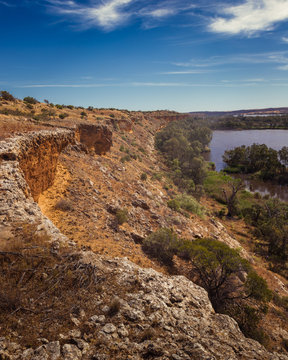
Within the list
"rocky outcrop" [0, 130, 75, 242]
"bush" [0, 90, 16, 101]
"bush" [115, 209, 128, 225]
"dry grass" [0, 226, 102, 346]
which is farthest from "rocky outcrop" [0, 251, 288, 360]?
"bush" [0, 90, 16, 101]

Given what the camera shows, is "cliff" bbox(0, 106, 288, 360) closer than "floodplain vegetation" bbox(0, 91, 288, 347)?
Yes

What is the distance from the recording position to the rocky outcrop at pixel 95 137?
64.5 feet

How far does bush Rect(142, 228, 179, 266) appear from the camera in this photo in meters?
10.4

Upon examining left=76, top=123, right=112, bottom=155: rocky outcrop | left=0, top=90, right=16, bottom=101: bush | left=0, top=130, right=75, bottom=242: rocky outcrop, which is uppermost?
left=0, top=90, right=16, bottom=101: bush

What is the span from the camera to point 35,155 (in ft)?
32.8

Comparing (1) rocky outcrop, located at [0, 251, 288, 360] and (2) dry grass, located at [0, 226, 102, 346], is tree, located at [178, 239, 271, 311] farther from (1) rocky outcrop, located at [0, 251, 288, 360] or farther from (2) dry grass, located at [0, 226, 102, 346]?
(2) dry grass, located at [0, 226, 102, 346]

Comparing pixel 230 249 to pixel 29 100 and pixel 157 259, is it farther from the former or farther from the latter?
pixel 29 100

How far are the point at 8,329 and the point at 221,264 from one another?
9408 millimetres

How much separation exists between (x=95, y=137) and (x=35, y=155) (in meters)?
11.2

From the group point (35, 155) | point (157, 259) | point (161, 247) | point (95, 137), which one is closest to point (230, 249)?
point (161, 247)

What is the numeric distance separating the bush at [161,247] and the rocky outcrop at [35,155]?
19.7 ft

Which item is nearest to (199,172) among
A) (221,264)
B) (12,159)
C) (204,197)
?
(204,197)

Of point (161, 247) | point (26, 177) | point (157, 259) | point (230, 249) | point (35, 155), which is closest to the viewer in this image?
point (26, 177)

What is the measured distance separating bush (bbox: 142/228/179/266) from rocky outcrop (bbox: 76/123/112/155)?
12473 millimetres
